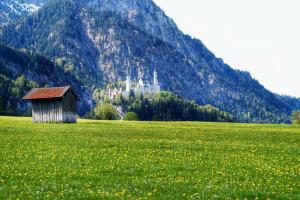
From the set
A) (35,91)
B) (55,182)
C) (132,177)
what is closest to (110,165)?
(132,177)

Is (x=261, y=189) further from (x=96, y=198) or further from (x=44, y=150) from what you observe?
(x=44, y=150)

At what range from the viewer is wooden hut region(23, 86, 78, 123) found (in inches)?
4003

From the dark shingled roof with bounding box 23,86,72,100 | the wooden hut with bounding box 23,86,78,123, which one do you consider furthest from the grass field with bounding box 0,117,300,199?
the wooden hut with bounding box 23,86,78,123

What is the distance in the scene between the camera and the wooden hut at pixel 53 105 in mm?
101688

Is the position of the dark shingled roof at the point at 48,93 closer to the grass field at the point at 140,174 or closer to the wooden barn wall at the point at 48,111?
the wooden barn wall at the point at 48,111

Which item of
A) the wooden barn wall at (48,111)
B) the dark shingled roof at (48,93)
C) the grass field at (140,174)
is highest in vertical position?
the dark shingled roof at (48,93)

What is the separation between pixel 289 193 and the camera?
2038 centimetres

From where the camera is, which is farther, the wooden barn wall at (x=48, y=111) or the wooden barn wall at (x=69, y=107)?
the wooden barn wall at (x=69, y=107)

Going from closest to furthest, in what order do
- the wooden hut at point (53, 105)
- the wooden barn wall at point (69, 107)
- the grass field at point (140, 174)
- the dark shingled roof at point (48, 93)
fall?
1. the grass field at point (140, 174)
2. the dark shingled roof at point (48, 93)
3. the wooden hut at point (53, 105)
4. the wooden barn wall at point (69, 107)

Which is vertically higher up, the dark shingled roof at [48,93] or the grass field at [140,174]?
the dark shingled roof at [48,93]

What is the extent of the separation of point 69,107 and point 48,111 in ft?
15.8

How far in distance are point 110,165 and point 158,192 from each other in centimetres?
854

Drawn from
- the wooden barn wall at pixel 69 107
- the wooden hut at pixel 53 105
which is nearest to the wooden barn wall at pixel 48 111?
the wooden hut at pixel 53 105

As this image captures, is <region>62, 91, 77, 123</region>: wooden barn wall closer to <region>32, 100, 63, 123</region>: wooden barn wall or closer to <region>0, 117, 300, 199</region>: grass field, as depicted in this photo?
<region>32, 100, 63, 123</region>: wooden barn wall
